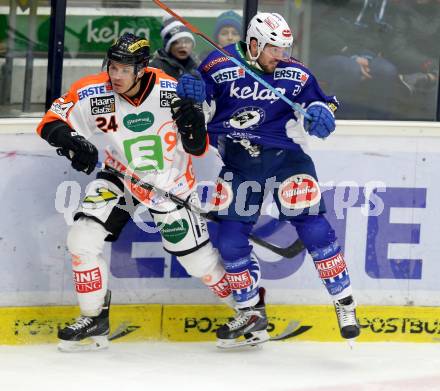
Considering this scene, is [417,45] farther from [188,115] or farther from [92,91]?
[92,91]

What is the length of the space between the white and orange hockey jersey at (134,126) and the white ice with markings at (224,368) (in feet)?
2.20

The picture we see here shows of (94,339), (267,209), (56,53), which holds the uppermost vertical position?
(56,53)

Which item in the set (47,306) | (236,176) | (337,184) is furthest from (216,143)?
(47,306)

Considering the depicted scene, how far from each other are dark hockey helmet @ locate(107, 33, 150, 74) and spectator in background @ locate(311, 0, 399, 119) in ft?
3.51

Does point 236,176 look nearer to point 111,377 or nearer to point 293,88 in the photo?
point 293,88

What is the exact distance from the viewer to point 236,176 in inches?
234

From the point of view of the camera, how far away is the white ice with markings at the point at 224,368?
539 centimetres

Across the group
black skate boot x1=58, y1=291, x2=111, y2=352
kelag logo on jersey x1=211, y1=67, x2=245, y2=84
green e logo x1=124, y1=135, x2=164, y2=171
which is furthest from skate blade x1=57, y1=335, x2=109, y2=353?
kelag logo on jersey x1=211, y1=67, x2=245, y2=84

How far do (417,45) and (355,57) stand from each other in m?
0.30

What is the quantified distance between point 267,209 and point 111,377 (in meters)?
1.17

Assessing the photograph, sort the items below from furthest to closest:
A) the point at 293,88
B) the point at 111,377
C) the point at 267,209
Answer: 1. the point at 267,209
2. the point at 293,88
3. the point at 111,377

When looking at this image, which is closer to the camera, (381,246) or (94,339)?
(94,339)

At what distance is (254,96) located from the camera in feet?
19.0

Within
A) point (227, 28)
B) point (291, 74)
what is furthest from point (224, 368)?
point (227, 28)
